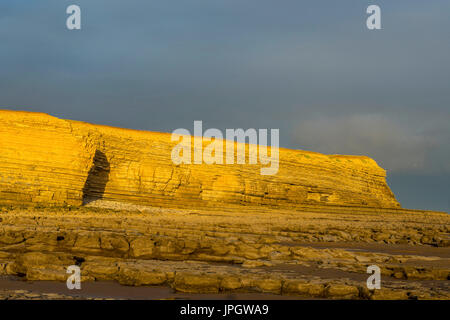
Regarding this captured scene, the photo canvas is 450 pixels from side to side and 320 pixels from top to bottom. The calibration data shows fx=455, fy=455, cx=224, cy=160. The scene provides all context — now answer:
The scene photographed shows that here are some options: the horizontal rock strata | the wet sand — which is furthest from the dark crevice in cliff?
the wet sand

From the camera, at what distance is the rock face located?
98.6ft

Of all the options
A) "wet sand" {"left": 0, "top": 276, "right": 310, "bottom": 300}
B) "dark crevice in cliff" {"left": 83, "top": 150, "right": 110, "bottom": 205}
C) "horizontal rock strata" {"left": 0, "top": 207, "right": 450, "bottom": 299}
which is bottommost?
"wet sand" {"left": 0, "top": 276, "right": 310, "bottom": 300}

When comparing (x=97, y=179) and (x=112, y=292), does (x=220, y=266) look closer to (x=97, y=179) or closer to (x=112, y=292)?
(x=112, y=292)

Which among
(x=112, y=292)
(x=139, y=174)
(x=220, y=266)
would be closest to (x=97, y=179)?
(x=139, y=174)

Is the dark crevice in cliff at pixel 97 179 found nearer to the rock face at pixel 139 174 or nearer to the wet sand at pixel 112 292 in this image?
the rock face at pixel 139 174

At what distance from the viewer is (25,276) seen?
9.02m

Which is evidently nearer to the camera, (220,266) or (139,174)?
(220,266)

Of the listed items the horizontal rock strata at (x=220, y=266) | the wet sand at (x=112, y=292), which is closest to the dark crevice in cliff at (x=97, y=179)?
the horizontal rock strata at (x=220, y=266)

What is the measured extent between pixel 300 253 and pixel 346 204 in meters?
32.9

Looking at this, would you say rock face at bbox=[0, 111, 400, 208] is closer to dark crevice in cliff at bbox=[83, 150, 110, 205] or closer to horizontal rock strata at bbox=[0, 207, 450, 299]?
dark crevice in cliff at bbox=[83, 150, 110, 205]

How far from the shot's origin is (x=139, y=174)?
36.2 m

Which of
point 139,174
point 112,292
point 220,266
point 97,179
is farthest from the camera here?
Answer: point 139,174

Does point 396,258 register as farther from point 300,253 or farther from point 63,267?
point 63,267
